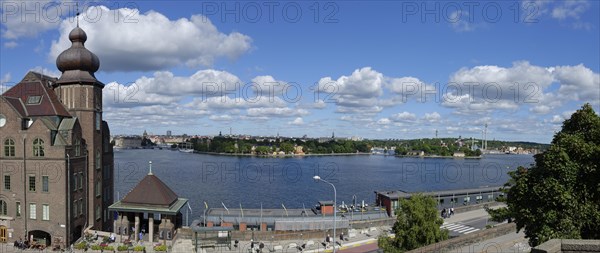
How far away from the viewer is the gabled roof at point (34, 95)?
1576 inches

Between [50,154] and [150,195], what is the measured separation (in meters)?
9.30

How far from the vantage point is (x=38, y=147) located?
3825 cm

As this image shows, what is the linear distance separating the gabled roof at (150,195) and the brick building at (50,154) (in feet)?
15.2

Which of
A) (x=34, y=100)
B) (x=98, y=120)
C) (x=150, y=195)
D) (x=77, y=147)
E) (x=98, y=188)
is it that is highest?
(x=34, y=100)

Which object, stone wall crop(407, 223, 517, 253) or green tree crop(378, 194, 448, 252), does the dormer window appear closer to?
green tree crop(378, 194, 448, 252)

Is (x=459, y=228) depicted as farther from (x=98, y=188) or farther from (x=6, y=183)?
(x=6, y=183)

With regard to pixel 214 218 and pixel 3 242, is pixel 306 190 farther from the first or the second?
pixel 3 242

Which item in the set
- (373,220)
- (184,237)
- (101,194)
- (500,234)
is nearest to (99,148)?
(101,194)

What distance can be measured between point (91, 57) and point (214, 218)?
71.2 feet

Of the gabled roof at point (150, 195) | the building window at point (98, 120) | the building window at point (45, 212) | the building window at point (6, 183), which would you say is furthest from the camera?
the building window at point (98, 120)

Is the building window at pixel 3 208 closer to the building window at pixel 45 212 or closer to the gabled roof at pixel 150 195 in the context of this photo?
the building window at pixel 45 212

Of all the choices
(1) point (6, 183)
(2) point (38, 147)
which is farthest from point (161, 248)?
(1) point (6, 183)

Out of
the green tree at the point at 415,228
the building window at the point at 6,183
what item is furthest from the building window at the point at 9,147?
the green tree at the point at 415,228

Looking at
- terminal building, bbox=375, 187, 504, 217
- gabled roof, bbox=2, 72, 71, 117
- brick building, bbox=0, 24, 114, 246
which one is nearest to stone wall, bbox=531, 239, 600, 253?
brick building, bbox=0, 24, 114, 246
